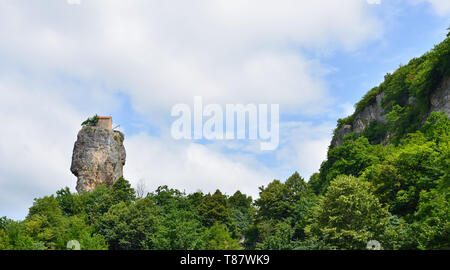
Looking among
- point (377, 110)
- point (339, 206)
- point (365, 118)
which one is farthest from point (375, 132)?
point (339, 206)

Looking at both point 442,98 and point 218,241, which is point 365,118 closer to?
point 442,98

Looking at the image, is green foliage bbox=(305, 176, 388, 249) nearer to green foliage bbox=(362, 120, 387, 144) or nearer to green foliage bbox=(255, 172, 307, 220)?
green foliage bbox=(255, 172, 307, 220)

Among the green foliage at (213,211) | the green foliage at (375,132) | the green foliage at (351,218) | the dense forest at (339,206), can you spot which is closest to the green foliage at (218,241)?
the dense forest at (339,206)

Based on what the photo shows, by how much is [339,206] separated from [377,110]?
3858 cm

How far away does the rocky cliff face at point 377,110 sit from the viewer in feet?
131

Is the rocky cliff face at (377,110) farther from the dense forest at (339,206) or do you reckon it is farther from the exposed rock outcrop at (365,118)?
the dense forest at (339,206)

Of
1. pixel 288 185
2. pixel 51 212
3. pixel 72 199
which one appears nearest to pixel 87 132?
pixel 72 199

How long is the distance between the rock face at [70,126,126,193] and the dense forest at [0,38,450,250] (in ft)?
35.8

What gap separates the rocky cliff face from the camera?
39.8 m

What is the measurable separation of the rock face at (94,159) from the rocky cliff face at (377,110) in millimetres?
47019
